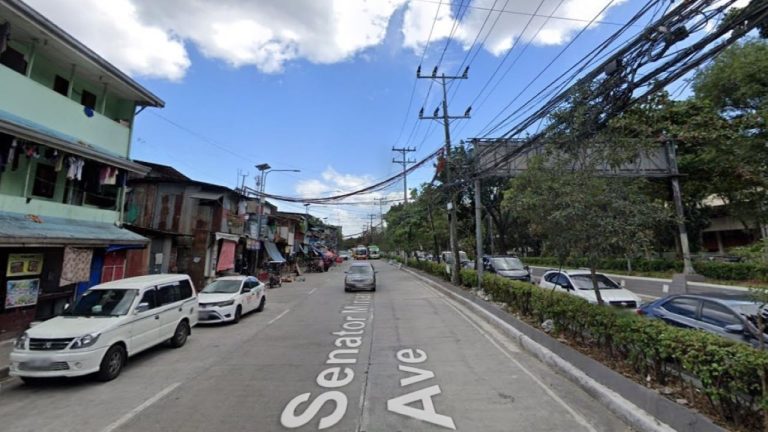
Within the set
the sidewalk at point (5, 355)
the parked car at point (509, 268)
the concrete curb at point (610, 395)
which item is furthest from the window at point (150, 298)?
the parked car at point (509, 268)

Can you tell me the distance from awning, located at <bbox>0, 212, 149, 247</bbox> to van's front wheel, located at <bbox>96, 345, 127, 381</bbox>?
3.87 metres

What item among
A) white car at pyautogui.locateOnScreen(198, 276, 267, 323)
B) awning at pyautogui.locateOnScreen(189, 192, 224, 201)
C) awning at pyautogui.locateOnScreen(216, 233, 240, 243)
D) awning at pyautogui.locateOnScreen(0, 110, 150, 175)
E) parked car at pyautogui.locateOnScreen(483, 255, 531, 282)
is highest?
awning at pyautogui.locateOnScreen(189, 192, 224, 201)

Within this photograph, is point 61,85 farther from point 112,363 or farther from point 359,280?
point 359,280

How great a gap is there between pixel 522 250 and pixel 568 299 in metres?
52.8

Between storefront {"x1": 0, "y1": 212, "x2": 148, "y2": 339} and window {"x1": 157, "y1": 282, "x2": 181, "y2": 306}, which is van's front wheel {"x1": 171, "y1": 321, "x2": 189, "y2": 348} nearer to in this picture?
window {"x1": 157, "y1": 282, "x2": 181, "y2": 306}

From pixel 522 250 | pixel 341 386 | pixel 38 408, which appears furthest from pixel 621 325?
pixel 522 250

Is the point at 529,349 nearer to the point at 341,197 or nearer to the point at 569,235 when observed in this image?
the point at 569,235

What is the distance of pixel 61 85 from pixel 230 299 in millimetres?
8774

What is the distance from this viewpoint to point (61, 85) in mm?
12406

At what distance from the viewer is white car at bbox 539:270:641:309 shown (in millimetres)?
11414

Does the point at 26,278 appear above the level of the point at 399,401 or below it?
above

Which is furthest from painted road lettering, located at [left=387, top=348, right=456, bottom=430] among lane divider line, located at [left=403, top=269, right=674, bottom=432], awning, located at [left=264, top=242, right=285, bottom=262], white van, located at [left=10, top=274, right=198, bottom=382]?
awning, located at [left=264, top=242, right=285, bottom=262]

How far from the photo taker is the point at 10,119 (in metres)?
9.26

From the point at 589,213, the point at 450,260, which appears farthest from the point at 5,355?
the point at 450,260
